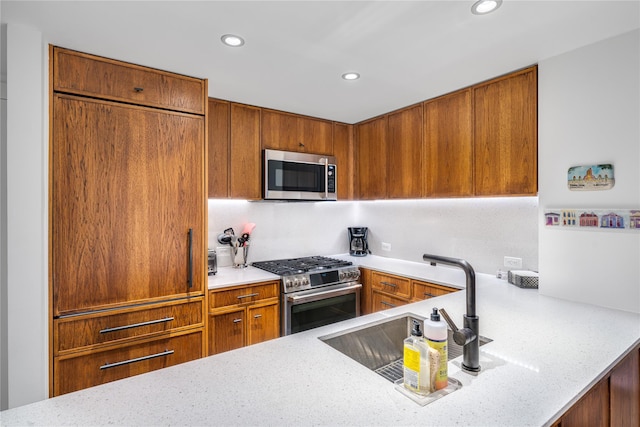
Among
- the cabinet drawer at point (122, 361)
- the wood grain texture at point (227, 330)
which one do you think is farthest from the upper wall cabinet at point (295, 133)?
the cabinet drawer at point (122, 361)

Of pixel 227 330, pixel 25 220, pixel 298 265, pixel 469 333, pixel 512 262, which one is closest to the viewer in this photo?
pixel 469 333

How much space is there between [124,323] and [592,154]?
2915mm

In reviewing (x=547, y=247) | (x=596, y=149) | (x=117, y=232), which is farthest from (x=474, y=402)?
(x=117, y=232)

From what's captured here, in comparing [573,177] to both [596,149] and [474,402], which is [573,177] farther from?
[474,402]

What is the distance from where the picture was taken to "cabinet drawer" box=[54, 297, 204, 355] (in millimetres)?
1811

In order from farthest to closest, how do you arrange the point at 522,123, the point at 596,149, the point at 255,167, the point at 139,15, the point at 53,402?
1. the point at 255,167
2. the point at 522,123
3. the point at 596,149
4. the point at 139,15
5. the point at 53,402

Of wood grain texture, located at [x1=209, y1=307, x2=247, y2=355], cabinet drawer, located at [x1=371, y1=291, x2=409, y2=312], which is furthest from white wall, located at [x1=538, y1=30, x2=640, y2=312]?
wood grain texture, located at [x1=209, y1=307, x2=247, y2=355]

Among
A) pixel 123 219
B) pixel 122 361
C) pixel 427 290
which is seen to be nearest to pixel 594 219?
pixel 427 290

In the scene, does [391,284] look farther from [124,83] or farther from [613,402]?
[124,83]

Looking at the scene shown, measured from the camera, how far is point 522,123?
7.08ft

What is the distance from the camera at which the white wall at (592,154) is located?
168 cm

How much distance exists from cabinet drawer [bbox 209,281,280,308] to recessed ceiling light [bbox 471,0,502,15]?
2156mm

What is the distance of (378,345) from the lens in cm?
146

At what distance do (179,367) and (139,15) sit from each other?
5.21 ft
